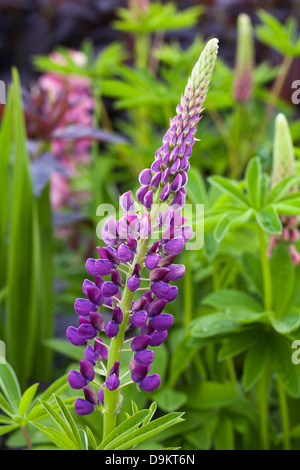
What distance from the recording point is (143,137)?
1.35 metres

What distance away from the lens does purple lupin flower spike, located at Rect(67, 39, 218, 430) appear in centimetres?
42

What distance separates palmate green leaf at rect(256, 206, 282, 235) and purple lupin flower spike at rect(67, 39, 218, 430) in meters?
0.17

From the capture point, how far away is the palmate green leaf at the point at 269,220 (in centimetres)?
58

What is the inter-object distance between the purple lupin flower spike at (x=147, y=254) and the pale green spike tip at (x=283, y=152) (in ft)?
0.89

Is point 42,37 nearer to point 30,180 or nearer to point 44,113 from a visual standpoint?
point 44,113

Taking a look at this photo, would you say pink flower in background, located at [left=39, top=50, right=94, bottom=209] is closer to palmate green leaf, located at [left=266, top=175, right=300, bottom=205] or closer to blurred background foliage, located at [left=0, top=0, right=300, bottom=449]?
blurred background foliage, located at [left=0, top=0, right=300, bottom=449]

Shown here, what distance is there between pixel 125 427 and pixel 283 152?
0.41 metres

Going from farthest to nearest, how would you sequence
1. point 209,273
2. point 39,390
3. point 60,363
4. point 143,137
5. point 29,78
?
point 29,78 → point 143,137 → point 60,363 → point 209,273 → point 39,390

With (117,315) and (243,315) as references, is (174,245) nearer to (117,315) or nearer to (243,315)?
(117,315)

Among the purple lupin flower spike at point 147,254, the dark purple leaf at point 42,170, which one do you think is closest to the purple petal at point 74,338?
the purple lupin flower spike at point 147,254

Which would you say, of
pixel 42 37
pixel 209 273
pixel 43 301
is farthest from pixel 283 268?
pixel 42 37

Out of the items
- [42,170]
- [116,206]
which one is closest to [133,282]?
[42,170]

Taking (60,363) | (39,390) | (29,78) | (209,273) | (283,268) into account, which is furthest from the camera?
(29,78)
